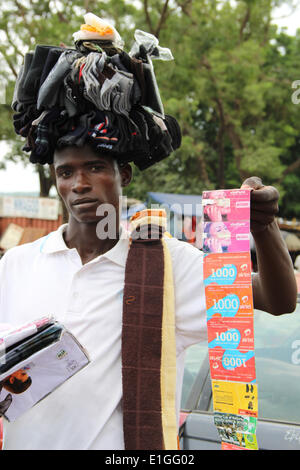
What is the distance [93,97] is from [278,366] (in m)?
1.57

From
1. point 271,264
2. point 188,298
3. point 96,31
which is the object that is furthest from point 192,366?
point 96,31

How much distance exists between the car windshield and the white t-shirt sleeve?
936 mm

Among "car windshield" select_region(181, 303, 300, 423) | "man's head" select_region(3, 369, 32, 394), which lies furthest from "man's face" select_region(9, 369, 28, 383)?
"car windshield" select_region(181, 303, 300, 423)

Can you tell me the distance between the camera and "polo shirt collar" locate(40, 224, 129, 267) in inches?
65.7

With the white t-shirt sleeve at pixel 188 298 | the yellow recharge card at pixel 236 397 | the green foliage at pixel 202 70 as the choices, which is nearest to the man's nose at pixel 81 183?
the white t-shirt sleeve at pixel 188 298

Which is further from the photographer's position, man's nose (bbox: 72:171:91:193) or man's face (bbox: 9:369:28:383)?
man's nose (bbox: 72:171:91:193)

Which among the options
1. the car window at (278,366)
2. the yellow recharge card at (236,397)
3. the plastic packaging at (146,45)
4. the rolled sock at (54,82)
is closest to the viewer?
the yellow recharge card at (236,397)

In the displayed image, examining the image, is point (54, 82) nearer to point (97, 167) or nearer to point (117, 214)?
point (97, 167)

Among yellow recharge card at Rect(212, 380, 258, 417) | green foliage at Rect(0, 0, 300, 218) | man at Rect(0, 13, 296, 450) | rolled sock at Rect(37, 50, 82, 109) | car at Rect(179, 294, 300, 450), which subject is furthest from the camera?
green foliage at Rect(0, 0, 300, 218)

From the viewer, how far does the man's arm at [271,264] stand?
4.79 feet

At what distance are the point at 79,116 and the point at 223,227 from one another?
0.64 meters

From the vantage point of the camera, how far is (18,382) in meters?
1.44

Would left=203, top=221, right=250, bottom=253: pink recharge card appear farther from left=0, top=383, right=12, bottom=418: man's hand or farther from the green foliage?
the green foliage

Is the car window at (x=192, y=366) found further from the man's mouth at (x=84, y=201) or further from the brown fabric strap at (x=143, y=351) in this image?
the man's mouth at (x=84, y=201)
